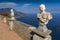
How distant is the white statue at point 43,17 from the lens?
19.7ft

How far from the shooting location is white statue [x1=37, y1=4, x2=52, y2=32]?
19.7ft

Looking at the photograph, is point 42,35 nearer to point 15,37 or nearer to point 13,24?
point 15,37

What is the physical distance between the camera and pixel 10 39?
Result: 36.8 ft

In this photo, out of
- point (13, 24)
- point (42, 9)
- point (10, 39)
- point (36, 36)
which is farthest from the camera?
point (13, 24)

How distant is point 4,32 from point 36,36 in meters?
6.82

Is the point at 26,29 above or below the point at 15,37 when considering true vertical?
above

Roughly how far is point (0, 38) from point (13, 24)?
1.40 meters

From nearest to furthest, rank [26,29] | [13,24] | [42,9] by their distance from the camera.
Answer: [42,9] < [26,29] < [13,24]

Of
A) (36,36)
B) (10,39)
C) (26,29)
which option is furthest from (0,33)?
(36,36)

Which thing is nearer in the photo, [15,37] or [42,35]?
[42,35]

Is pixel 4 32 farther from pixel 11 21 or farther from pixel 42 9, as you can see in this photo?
pixel 42 9

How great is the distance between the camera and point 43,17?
6074mm

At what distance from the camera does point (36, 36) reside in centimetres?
650

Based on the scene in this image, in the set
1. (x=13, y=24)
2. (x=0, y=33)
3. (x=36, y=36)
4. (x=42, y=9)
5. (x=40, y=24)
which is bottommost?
(x=0, y=33)
